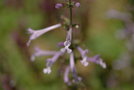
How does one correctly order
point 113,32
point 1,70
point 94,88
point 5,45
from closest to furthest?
1. point 1,70
2. point 94,88
3. point 5,45
4. point 113,32

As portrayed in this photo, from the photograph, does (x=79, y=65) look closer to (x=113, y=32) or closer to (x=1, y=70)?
(x=113, y=32)

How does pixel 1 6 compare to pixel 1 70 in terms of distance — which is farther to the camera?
pixel 1 6

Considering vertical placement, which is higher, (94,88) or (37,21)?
(37,21)

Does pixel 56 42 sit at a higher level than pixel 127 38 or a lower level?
lower

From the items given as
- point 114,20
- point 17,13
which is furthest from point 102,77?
point 17,13

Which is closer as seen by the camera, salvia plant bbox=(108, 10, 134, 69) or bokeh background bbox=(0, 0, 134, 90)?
salvia plant bbox=(108, 10, 134, 69)

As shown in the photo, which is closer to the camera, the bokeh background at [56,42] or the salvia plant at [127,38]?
the salvia plant at [127,38]

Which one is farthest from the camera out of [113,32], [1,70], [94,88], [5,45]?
[113,32]

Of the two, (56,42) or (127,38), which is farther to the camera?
(56,42)
